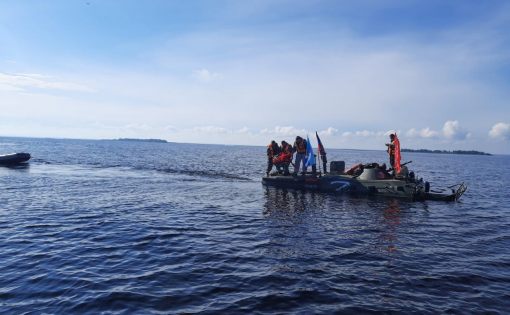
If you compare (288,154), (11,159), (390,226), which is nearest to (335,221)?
(390,226)

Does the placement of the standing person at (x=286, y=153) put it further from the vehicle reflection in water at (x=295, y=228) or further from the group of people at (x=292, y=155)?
the vehicle reflection in water at (x=295, y=228)

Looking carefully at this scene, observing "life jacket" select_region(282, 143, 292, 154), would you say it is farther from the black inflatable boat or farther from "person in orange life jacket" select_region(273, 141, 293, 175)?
the black inflatable boat

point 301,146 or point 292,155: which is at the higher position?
point 301,146

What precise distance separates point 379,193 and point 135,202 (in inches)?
638

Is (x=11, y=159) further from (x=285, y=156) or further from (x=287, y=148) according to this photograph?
(x=287, y=148)

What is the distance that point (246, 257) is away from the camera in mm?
11344

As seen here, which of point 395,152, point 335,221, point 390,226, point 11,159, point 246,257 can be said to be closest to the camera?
point 246,257

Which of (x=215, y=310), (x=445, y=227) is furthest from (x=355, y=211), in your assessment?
(x=215, y=310)

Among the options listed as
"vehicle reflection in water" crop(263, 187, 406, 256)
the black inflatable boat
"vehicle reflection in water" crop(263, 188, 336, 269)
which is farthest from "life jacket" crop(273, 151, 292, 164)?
the black inflatable boat

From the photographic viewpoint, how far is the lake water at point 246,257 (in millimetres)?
8234

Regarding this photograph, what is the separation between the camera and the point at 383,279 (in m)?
9.73

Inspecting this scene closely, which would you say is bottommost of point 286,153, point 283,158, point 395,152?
point 283,158

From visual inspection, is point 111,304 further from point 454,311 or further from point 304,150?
point 304,150

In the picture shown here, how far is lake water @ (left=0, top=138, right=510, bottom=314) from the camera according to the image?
8.23 meters
